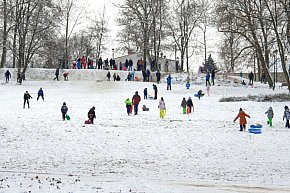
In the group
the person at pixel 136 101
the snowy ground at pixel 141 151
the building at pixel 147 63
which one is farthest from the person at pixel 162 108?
the building at pixel 147 63

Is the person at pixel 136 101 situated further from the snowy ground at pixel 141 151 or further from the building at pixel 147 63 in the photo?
the building at pixel 147 63

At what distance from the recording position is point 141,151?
19672 mm

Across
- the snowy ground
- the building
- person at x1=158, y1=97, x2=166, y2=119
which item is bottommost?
the snowy ground

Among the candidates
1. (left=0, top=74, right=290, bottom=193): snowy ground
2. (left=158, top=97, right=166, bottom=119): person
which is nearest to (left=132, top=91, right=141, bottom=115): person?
(left=0, top=74, right=290, bottom=193): snowy ground

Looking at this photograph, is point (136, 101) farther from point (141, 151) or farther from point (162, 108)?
point (141, 151)

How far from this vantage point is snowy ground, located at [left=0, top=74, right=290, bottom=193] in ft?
48.2

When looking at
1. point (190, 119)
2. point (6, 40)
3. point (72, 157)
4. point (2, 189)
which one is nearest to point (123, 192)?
point (2, 189)

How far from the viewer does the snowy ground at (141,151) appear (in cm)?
1470

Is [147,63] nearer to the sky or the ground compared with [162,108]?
nearer to the sky

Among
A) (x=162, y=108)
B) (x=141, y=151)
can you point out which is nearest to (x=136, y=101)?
(x=162, y=108)

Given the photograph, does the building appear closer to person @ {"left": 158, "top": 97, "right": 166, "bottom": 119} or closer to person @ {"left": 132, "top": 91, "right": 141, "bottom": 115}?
person @ {"left": 132, "top": 91, "right": 141, "bottom": 115}

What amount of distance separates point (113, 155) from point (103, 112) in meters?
11.1

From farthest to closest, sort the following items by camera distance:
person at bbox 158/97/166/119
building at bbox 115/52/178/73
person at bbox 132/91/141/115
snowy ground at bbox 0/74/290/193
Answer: building at bbox 115/52/178/73 → person at bbox 132/91/141/115 → person at bbox 158/97/166/119 → snowy ground at bbox 0/74/290/193

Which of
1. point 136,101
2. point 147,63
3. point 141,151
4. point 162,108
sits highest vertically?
point 147,63
